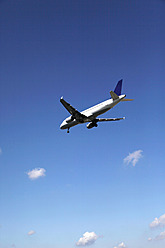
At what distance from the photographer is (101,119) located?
50812 mm

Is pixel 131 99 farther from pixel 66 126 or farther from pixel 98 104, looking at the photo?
pixel 66 126

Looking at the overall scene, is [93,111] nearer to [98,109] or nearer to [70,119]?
[98,109]

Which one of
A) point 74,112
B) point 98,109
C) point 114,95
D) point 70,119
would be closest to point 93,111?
point 98,109

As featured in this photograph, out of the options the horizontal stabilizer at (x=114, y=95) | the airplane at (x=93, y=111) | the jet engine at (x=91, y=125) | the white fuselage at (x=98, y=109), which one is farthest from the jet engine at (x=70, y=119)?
the horizontal stabilizer at (x=114, y=95)

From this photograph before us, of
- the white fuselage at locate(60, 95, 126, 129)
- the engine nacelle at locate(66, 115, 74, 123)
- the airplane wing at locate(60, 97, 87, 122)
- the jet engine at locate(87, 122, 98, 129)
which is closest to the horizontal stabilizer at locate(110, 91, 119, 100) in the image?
the white fuselage at locate(60, 95, 126, 129)

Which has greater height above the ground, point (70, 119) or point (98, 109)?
point (70, 119)

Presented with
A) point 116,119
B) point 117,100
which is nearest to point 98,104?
point 117,100

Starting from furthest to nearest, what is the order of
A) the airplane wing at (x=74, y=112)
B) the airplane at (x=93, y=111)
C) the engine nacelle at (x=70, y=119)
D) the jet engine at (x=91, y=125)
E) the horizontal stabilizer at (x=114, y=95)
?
the jet engine at (x=91, y=125), the engine nacelle at (x=70, y=119), the airplane wing at (x=74, y=112), the airplane at (x=93, y=111), the horizontal stabilizer at (x=114, y=95)

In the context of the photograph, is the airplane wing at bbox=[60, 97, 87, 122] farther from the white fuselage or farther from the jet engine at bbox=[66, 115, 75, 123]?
the white fuselage

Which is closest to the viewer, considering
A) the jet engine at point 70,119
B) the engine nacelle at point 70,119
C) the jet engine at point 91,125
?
the jet engine at point 70,119

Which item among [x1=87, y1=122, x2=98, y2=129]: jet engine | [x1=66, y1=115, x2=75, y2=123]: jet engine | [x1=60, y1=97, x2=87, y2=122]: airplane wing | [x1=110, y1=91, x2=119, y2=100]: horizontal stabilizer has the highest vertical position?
[x1=66, y1=115, x2=75, y2=123]: jet engine

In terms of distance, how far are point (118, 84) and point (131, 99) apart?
20.1ft

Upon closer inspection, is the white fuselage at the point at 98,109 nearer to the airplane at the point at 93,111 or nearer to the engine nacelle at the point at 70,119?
the airplane at the point at 93,111

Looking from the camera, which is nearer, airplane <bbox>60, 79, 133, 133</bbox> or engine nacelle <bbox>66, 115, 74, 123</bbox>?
airplane <bbox>60, 79, 133, 133</bbox>
